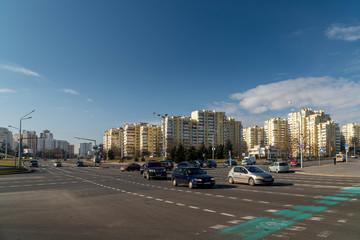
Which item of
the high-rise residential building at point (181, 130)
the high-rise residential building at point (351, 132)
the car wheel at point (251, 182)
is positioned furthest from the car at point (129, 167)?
the high-rise residential building at point (351, 132)

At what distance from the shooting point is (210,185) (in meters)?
18.6

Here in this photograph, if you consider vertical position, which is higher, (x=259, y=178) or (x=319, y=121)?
(x=319, y=121)

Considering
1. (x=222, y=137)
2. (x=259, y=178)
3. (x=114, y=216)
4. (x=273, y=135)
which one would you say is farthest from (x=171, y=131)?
(x=114, y=216)

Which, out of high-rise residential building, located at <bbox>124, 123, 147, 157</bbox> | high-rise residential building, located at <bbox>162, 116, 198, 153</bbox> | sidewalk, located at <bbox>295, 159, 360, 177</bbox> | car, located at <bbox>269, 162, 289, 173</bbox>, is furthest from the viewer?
high-rise residential building, located at <bbox>124, 123, 147, 157</bbox>

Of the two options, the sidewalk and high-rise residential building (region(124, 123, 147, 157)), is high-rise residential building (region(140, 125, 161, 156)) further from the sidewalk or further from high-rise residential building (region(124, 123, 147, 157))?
the sidewalk

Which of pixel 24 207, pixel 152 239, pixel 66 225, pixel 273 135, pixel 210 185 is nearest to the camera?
pixel 152 239

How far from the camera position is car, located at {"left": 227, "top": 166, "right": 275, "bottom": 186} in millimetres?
19188

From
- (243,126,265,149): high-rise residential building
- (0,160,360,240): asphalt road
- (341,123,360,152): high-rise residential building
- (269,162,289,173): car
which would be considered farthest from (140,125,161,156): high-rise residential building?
(0,160,360,240): asphalt road

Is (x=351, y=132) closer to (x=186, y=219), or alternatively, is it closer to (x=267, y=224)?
(x=267, y=224)

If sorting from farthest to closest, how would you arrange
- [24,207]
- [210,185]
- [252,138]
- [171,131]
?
1. [252,138]
2. [171,131]
3. [210,185]
4. [24,207]

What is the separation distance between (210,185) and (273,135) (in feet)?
523

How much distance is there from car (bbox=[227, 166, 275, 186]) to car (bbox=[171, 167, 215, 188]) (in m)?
2.90

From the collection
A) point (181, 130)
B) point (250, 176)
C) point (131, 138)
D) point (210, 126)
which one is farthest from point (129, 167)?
point (131, 138)

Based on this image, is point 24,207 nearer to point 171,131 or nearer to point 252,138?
point 171,131
